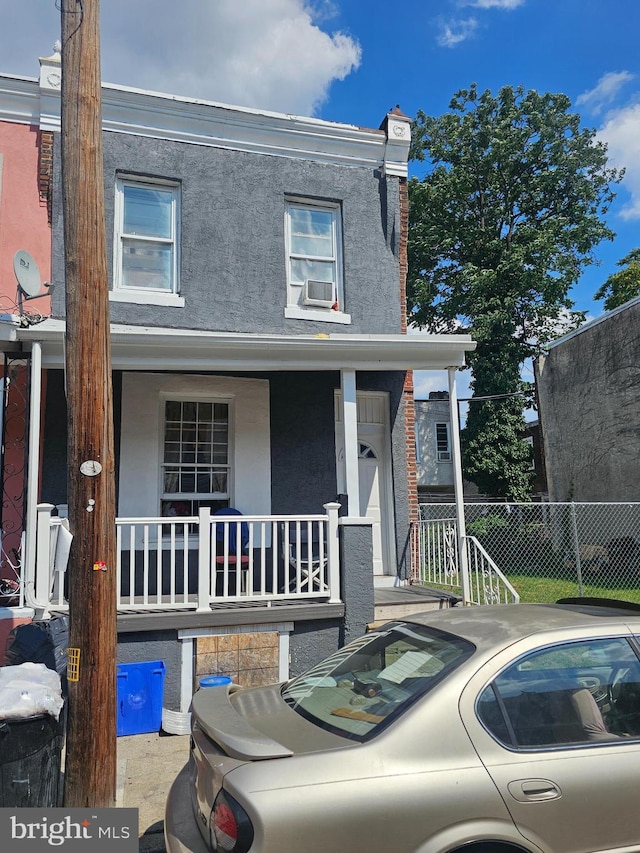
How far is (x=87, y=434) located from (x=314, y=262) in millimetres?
6272

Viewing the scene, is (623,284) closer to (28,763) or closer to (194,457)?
(194,457)

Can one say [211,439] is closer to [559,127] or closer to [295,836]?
[295,836]

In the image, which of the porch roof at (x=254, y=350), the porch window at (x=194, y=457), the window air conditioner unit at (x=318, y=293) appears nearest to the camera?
the porch roof at (x=254, y=350)

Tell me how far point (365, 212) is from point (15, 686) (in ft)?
25.9

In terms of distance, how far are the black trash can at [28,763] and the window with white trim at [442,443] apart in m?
27.1

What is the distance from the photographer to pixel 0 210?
8.36m

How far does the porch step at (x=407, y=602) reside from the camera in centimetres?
723

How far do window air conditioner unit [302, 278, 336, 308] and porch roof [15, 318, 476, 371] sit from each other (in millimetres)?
1756

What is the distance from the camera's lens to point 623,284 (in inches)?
1021

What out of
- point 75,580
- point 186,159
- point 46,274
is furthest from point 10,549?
point 186,159

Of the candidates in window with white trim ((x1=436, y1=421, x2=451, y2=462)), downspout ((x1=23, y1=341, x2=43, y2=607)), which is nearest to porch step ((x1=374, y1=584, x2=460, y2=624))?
downspout ((x1=23, y1=341, x2=43, y2=607))

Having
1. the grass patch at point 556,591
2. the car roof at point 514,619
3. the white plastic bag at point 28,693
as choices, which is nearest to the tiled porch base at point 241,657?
the white plastic bag at point 28,693

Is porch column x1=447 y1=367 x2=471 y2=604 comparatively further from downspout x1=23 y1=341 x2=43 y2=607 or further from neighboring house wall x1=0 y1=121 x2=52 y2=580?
neighboring house wall x1=0 y1=121 x2=52 y2=580

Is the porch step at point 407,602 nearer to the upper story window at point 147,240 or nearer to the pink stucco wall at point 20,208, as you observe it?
the upper story window at point 147,240
